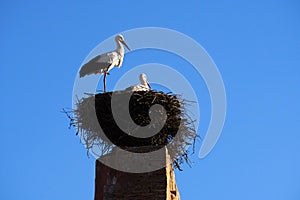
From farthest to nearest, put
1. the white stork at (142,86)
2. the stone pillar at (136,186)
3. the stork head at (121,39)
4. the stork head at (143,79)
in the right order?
the stork head at (121,39) < the stork head at (143,79) < the white stork at (142,86) < the stone pillar at (136,186)

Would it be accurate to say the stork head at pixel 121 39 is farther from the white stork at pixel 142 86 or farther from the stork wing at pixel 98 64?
the white stork at pixel 142 86

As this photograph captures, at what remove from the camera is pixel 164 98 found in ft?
25.4

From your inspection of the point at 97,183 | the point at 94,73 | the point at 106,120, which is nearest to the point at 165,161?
the point at 97,183

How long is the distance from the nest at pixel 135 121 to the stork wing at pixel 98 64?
1.72 meters

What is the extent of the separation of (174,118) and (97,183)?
5.11 ft

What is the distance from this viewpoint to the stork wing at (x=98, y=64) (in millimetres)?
9500

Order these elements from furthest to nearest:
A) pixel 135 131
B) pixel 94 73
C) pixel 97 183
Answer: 1. pixel 94 73
2. pixel 135 131
3. pixel 97 183

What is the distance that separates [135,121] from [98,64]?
91.8 inches

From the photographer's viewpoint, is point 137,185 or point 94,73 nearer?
point 137,185

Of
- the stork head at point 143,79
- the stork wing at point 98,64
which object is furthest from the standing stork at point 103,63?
the stork head at point 143,79

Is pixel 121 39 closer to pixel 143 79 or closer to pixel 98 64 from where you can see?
pixel 98 64

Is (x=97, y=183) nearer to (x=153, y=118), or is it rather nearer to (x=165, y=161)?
(x=165, y=161)

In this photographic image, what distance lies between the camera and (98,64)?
9.56 meters

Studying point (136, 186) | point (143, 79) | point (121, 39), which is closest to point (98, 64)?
point (143, 79)
